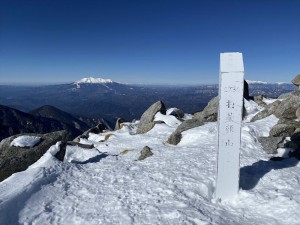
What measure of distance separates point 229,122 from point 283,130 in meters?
11.5

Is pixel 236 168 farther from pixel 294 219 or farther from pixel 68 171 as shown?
pixel 68 171

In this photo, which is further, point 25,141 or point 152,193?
point 25,141

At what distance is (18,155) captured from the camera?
1842 centimetres

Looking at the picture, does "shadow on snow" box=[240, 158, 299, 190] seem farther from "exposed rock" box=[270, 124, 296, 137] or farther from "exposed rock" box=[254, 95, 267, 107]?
"exposed rock" box=[254, 95, 267, 107]

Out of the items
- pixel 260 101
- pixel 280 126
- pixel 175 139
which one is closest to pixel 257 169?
pixel 280 126

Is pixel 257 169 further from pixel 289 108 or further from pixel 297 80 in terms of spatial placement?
pixel 297 80

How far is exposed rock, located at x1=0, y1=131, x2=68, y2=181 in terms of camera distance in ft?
57.6

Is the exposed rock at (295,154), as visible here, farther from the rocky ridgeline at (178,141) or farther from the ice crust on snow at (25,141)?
the ice crust on snow at (25,141)

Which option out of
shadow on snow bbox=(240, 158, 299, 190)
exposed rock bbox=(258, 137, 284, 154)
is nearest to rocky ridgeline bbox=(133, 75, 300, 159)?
exposed rock bbox=(258, 137, 284, 154)

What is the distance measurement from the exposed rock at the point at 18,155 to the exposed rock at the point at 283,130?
1539 centimetres

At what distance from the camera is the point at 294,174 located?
14.1 m

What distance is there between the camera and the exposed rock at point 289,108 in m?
24.5

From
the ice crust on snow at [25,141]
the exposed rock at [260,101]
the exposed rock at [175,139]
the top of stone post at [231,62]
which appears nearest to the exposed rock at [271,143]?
the exposed rock at [175,139]

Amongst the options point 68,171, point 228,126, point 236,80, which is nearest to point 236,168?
point 228,126
